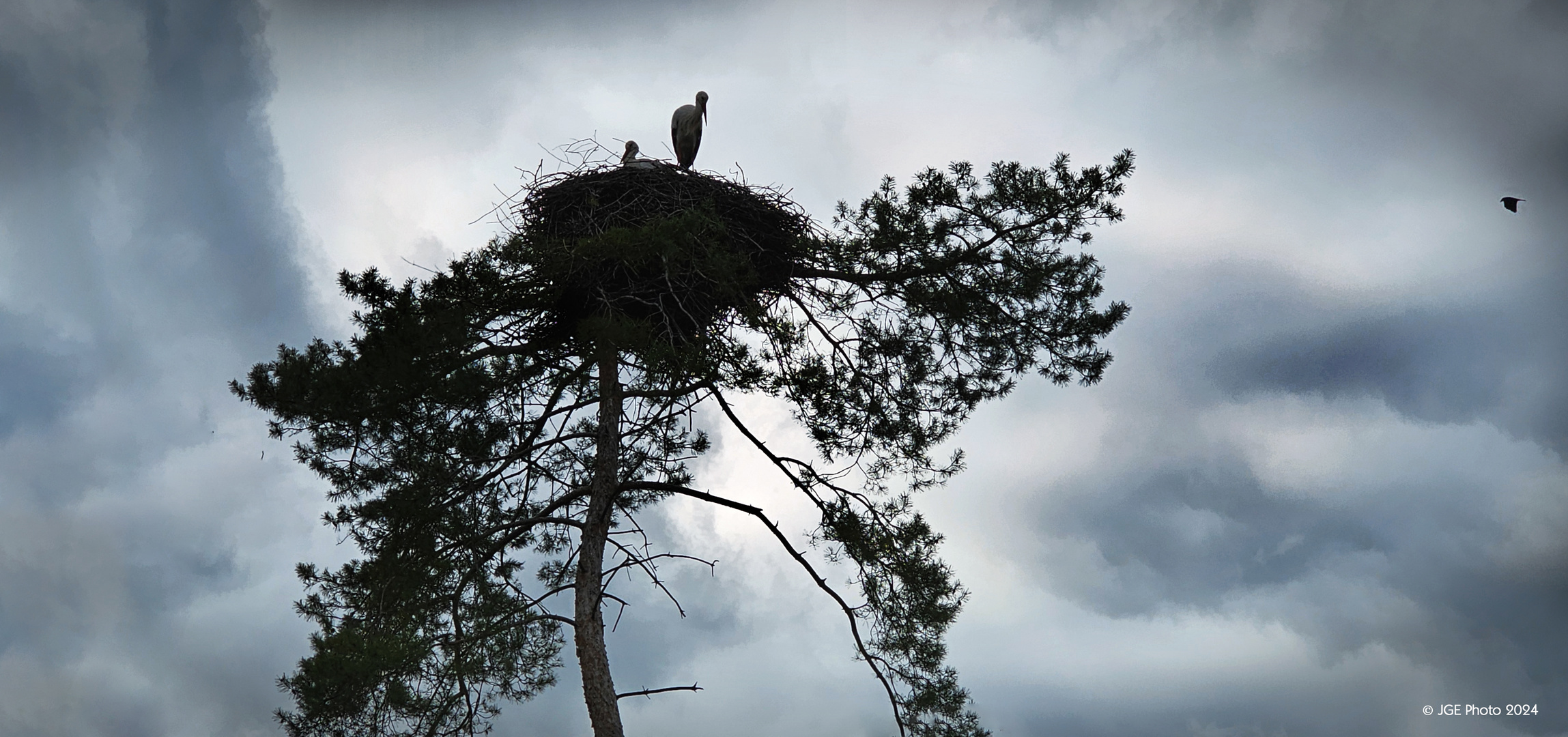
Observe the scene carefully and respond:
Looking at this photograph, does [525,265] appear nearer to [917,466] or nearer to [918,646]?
[917,466]

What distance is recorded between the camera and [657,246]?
224 inches

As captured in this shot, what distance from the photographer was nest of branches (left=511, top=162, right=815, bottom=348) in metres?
5.73

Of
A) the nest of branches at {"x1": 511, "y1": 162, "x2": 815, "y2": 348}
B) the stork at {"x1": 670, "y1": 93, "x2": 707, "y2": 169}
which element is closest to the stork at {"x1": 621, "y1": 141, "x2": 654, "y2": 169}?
the nest of branches at {"x1": 511, "y1": 162, "x2": 815, "y2": 348}

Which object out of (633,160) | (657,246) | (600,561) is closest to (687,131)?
(633,160)

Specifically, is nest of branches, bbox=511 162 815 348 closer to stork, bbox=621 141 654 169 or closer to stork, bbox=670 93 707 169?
stork, bbox=621 141 654 169

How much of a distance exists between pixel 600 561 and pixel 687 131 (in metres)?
3.95

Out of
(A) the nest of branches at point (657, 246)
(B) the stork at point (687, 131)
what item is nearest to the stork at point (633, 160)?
(A) the nest of branches at point (657, 246)

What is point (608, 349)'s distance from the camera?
20.2ft

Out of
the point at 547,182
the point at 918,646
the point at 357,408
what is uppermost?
the point at 547,182

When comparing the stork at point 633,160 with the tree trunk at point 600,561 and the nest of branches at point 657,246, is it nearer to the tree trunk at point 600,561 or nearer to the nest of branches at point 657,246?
the nest of branches at point 657,246

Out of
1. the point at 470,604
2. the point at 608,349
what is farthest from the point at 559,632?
the point at 608,349

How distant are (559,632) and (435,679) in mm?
1141

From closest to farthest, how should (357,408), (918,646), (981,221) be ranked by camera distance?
(357,408) → (918,646) → (981,221)

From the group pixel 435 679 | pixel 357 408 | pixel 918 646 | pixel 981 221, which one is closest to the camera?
pixel 357 408
